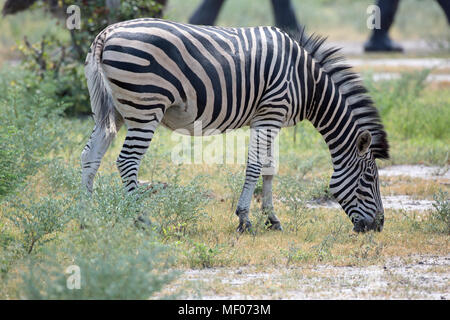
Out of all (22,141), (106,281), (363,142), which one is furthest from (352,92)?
(22,141)

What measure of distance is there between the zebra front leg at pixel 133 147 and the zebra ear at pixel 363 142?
83.8 inches

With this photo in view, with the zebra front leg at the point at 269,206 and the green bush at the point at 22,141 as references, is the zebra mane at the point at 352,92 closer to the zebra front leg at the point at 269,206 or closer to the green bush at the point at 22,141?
the zebra front leg at the point at 269,206

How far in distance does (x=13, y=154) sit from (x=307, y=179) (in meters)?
4.33

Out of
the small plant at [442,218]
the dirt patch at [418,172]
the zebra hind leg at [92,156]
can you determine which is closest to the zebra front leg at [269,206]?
the small plant at [442,218]

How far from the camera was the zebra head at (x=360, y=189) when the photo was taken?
7160 mm

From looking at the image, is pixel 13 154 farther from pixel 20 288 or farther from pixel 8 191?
pixel 20 288

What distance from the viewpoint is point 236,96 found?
22.6ft

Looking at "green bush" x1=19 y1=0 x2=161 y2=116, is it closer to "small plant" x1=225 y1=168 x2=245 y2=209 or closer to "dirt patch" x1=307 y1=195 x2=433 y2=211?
"small plant" x1=225 y1=168 x2=245 y2=209

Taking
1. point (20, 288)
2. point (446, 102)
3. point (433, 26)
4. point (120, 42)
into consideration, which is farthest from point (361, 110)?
point (433, 26)

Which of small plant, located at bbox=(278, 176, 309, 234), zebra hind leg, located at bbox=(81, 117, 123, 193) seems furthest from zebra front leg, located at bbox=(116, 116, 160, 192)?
small plant, located at bbox=(278, 176, 309, 234)

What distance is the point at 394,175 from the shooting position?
9.89 metres

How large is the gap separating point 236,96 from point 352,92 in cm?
137

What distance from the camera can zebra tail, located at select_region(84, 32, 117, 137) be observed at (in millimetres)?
6355
